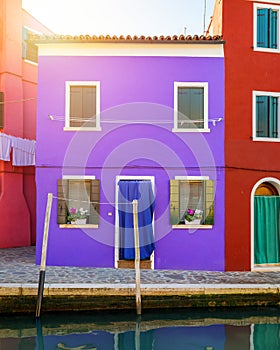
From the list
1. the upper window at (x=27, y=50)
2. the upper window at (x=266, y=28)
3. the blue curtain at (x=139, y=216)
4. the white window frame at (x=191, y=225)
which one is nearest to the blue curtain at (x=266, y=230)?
the white window frame at (x=191, y=225)

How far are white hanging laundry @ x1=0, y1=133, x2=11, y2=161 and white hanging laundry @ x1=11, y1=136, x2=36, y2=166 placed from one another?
0.25 m

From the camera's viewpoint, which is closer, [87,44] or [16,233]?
[87,44]

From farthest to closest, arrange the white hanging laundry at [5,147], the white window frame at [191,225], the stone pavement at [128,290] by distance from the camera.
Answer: the white hanging laundry at [5,147], the white window frame at [191,225], the stone pavement at [128,290]

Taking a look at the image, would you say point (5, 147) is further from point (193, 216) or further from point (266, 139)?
point (266, 139)

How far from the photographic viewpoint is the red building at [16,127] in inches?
587

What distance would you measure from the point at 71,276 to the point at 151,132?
455 cm

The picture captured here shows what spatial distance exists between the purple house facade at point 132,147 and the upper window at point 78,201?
0.03 metres

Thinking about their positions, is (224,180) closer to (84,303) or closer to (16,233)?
(84,303)

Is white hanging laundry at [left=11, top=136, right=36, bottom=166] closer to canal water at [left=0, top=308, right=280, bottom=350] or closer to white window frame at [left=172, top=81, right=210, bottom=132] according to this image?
white window frame at [left=172, top=81, right=210, bottom=132]

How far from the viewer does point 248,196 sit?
11.8 m

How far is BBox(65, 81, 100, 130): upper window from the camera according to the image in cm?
1179

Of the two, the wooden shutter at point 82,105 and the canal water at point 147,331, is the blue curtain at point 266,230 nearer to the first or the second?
the canal water at point 147,331

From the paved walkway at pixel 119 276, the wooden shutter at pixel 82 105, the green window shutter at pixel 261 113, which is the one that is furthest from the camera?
the green window shutter at pixel 261 113

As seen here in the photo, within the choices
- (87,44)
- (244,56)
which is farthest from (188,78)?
(87,44)
